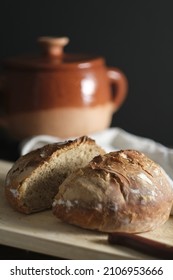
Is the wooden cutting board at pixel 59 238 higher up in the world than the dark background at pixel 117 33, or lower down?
lower down

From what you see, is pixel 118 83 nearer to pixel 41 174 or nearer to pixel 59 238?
pixel 41 174

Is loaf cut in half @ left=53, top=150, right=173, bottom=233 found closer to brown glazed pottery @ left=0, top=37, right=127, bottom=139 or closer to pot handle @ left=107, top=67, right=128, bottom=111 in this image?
brown glazed pottery @ left=0, top=37, right=127, bottom=139

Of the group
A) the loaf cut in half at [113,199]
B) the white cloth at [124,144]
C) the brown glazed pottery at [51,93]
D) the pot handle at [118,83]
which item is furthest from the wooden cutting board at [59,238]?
the pot handle at [118,83]

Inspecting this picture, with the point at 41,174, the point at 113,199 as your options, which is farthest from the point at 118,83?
the point at 113,199

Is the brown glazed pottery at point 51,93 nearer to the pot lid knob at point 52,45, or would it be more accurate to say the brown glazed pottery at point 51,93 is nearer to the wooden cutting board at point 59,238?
the pot lid knob at point 52,45

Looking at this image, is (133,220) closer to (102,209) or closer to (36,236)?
(102,209)

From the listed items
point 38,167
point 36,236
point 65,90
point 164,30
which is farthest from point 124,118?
point 36,236
